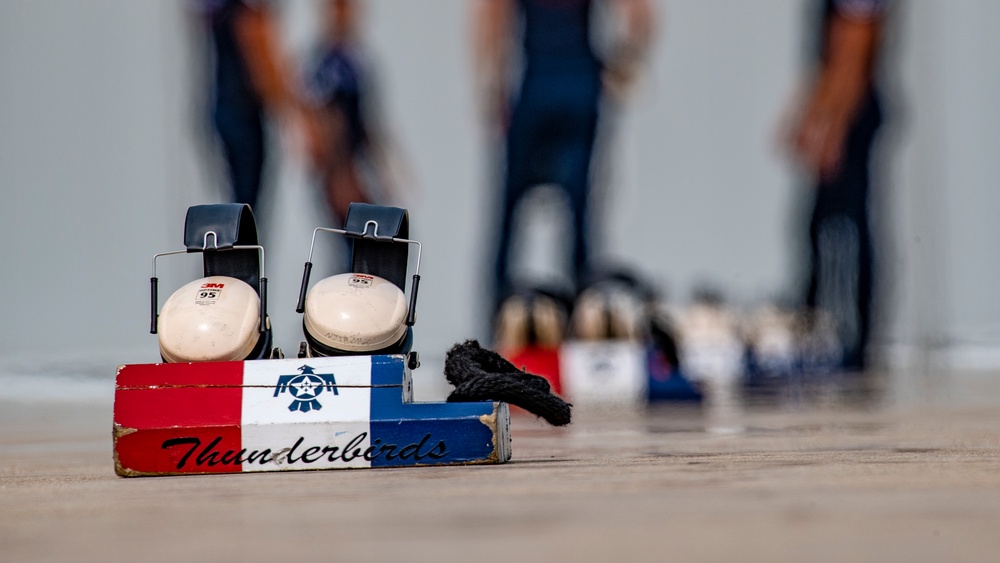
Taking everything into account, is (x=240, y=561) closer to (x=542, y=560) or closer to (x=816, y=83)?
(x=542, y=560)

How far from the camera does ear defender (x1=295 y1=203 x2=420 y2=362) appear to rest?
2.80 m

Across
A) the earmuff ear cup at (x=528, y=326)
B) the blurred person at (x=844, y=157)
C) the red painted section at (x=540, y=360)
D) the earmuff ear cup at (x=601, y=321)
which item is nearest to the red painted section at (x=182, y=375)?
the red painted section at (x=540, y=360)

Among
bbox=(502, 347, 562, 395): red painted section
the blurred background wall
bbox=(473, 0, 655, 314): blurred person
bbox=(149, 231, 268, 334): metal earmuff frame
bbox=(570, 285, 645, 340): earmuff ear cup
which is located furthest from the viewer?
the blurred background wall

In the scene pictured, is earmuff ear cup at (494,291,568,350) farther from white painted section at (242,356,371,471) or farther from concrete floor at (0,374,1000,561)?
white painted section at (242,356,371,471)

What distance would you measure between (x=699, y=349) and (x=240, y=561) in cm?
675

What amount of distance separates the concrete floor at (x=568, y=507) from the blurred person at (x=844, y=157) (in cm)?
534

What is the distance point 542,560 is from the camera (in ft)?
4.63

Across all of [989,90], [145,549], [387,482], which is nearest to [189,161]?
[989,90]

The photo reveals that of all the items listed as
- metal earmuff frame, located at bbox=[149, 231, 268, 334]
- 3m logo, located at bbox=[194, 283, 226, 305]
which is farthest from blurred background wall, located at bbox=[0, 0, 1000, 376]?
3m logo, located at bbox=[194, 283, 226, 305]

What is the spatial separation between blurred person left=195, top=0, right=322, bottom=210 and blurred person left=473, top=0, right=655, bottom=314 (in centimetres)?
130

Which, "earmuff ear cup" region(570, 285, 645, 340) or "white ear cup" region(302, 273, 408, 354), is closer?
"white ear cup" region(302, 273, 408, 354)

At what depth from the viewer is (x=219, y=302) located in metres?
2.80

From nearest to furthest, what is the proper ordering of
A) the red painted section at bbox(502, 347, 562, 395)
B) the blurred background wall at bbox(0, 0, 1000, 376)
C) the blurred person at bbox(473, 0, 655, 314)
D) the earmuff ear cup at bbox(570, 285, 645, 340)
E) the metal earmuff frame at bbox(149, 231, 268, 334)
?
1. the metal earmuff frame at bbox(149, 231, 268, 334)
2. the red painted section at bbox(502, 347, 562, 395)
3. the earmuff ear cup at bbox(570, 285, 645, 340)
4. the blurred person at bbox(473, 0, 655, 314)
5. the blurred background wall at bbox(0, 0, 1000, 376)

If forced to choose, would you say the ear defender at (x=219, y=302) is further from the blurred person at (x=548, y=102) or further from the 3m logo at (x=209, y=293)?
the blurred person at (x=548, y=102)
